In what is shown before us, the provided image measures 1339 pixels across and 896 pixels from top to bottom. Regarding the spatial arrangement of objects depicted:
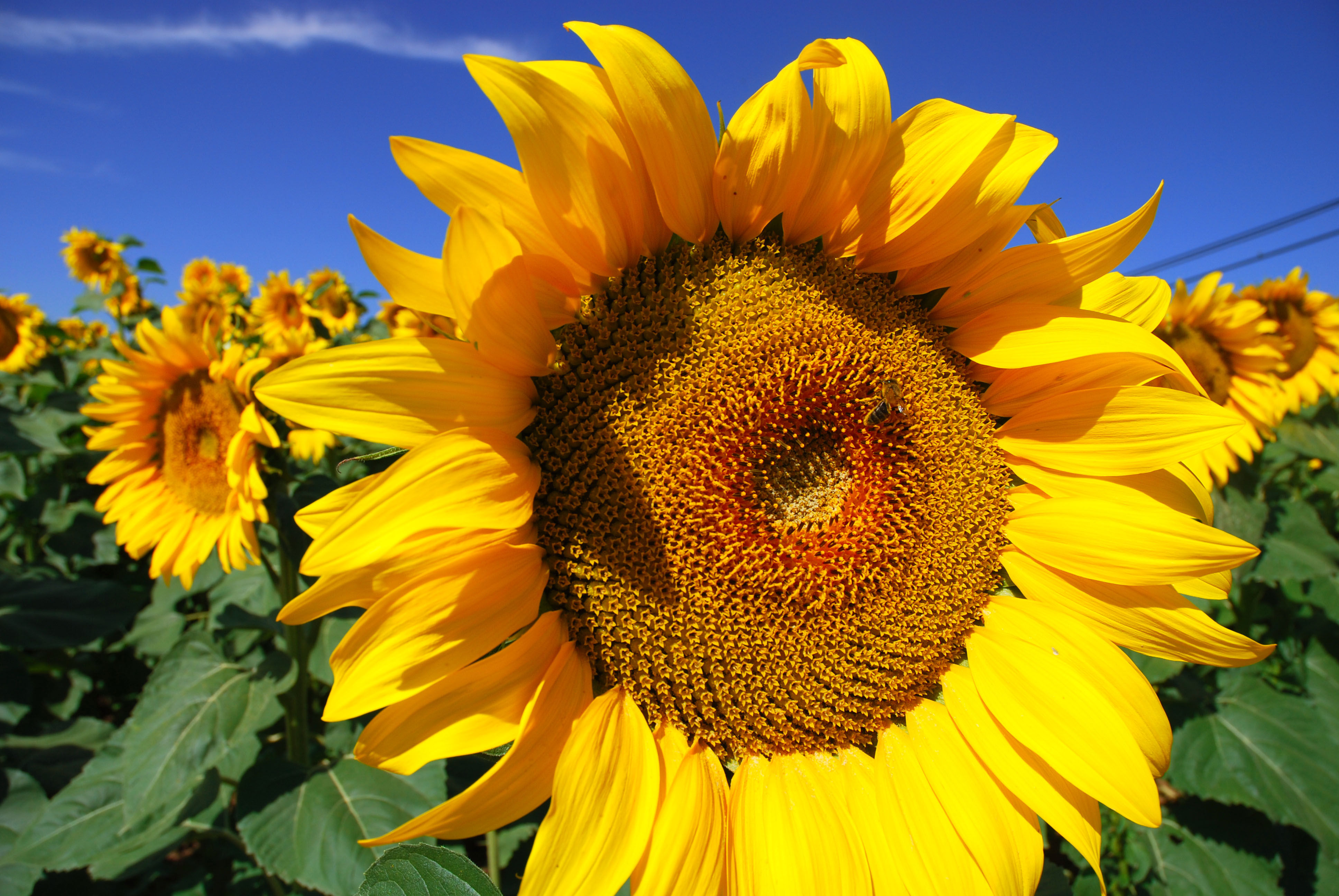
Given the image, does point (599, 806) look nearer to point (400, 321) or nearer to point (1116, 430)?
point (1116, 430)

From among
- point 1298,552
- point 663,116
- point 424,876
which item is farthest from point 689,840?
point 1298,552

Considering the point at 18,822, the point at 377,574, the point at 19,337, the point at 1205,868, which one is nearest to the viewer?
the point at 377,574

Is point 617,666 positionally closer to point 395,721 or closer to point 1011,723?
point 395,721

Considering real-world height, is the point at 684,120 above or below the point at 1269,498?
above

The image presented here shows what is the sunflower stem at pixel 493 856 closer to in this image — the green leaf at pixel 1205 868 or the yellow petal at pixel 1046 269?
the yellow petal at pixel 1046 269

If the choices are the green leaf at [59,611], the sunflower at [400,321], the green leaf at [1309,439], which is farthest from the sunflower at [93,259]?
the green leaf at [1309,439]

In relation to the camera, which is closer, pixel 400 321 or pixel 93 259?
pixel 400 321

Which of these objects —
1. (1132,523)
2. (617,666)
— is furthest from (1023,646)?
(617,666)

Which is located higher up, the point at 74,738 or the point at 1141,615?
the point at 74,738
